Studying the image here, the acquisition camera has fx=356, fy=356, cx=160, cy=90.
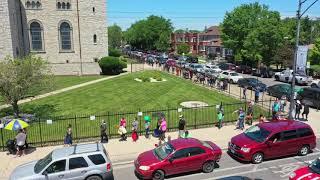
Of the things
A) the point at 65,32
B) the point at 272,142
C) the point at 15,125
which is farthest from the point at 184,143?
the point at 65,32

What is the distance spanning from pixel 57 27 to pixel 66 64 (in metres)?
5.62

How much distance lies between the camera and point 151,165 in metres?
14.8

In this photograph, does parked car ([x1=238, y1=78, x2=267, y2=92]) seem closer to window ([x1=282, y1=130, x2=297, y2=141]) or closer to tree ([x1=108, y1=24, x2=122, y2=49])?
window ([x1=282, y1=130, x2=297, y2=141])

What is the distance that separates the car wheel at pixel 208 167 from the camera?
1578 centimetres

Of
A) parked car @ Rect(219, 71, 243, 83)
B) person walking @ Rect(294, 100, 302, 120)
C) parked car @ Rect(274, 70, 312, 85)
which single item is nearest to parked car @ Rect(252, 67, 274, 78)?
parked car @ Rect(274, 70, 312, 85)

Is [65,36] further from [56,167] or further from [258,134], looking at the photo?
[56,167]

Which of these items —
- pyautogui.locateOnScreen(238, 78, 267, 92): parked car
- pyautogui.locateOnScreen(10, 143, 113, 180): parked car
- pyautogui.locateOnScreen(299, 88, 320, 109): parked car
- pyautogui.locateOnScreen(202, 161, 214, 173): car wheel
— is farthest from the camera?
pyautogui.locateOnScreen(238, 78, 267, 92): parked car

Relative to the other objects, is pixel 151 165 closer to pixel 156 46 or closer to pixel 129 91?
pixel 129 91

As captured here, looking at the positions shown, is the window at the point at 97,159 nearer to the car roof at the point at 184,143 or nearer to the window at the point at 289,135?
the car roof at the point at 184,143

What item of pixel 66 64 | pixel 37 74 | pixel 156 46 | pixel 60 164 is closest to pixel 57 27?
pixel 66 64

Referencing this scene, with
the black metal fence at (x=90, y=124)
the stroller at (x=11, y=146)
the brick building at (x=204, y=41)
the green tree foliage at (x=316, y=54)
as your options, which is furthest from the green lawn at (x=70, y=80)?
the brick building at (x=204, y=41)

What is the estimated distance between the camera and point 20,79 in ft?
78.8

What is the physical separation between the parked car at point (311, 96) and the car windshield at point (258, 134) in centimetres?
1297

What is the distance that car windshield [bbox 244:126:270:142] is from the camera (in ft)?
56.0
